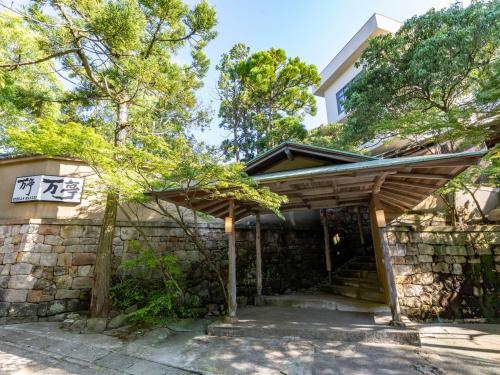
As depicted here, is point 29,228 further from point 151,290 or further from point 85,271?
point 151,290

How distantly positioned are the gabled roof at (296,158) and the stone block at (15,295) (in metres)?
6.95

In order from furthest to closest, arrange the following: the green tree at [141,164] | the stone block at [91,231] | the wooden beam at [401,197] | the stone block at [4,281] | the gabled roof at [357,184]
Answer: the stone block at [91,231] → the stone block at [4,281] → the wooden beam at [401,197] → the green tree at [141,164] → the gabled roof at [357,184]

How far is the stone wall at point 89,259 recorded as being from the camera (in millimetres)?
7004

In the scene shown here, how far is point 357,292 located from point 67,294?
334 inches

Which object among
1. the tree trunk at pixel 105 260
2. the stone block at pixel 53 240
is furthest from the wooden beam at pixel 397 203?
the stone block at pixel 53 240

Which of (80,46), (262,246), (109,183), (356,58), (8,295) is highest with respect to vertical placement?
(356,58)

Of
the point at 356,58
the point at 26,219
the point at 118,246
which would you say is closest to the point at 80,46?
the point at 26,219

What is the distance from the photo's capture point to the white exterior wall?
16.5 meters

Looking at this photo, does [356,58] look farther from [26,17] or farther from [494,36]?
Result: [26,17]

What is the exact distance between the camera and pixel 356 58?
1566 centimetres

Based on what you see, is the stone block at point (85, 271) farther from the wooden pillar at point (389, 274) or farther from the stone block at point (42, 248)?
the wooden pillar at point (389, 274)

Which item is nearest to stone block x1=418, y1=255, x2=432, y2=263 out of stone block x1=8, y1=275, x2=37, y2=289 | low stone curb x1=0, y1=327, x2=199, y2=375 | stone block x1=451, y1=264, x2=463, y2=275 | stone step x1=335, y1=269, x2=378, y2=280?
stone block x1=451, y1=264, x2=463, y2=275

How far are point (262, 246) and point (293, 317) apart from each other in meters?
3.32

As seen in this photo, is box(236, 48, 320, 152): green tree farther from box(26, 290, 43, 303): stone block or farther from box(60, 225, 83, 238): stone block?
box(26, 290, 43, 303): stone block
